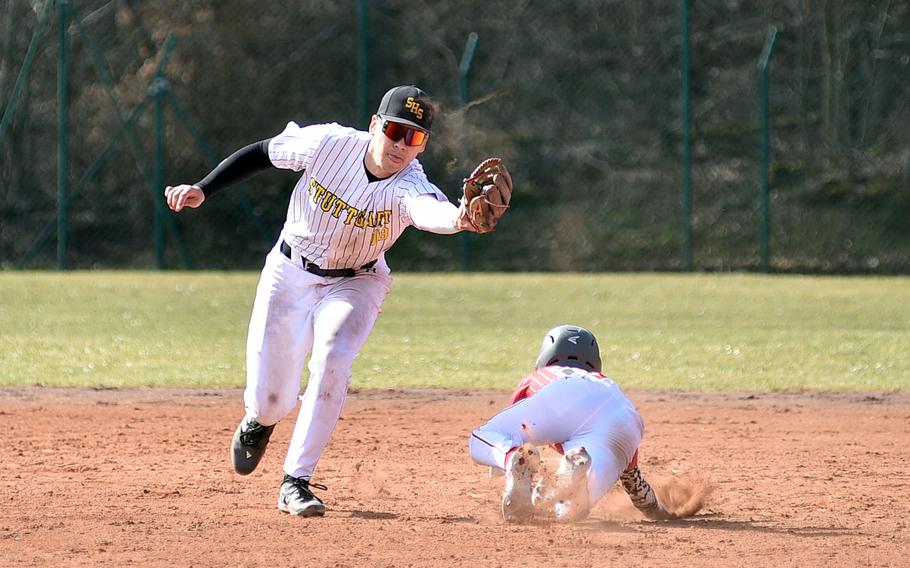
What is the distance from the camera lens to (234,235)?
2056 cm

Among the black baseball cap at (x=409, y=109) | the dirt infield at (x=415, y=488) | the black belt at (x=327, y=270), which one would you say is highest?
the black baseball cap at (x=409, y=109)

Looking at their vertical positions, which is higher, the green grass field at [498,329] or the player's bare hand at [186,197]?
the player's bare hand at [186,197]

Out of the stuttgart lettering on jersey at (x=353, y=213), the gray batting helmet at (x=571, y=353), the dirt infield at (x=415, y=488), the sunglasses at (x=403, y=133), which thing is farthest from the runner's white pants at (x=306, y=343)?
the gray batting helmet at (x=571, y=353)

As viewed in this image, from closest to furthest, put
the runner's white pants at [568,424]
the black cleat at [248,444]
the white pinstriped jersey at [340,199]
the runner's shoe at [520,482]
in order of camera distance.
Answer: the runner's shoe at [520,482], the runner's white pants at [568,424], the white pinstriped jersey at [340,199], the black cleat at [248,444]

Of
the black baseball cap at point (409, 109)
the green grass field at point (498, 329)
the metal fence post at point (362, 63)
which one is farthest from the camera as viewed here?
the metal fence post at point (362, 63)

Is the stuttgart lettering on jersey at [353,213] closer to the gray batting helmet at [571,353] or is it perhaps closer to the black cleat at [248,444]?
the gray batting helmet at [571,353]

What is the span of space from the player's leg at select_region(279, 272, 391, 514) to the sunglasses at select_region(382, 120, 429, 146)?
68cm

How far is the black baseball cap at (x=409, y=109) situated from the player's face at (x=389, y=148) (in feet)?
0.13

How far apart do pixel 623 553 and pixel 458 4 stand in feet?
65.0

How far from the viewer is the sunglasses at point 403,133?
526 centimetres

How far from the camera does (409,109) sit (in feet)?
17.1

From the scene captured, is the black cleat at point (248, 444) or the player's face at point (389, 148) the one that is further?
the black cleat at point (248, 444)

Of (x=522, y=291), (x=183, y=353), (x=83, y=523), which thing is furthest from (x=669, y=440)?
(x=522, y=291)

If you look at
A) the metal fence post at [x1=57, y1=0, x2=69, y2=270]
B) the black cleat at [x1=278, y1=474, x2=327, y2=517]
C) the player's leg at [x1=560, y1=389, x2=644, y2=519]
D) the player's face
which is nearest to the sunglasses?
the player's face
